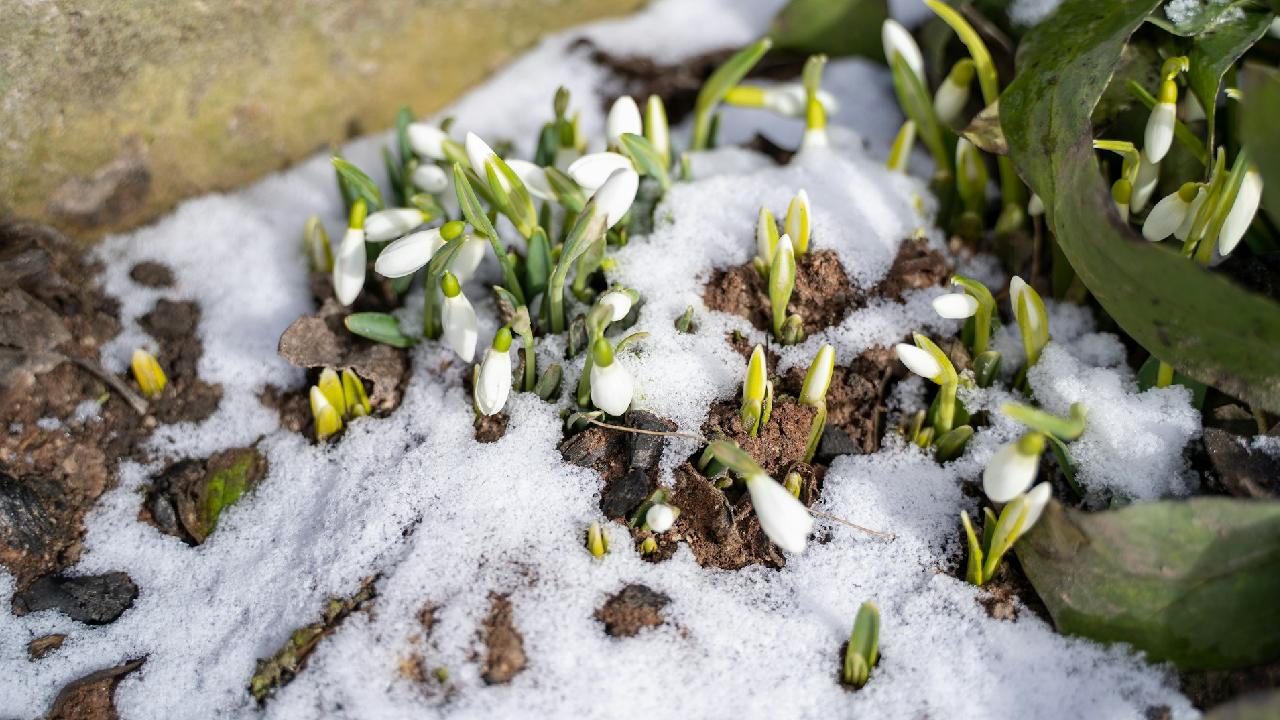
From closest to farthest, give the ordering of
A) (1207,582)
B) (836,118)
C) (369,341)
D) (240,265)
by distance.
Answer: (1207,582) < (369,341) < (240,265) < (836,118)

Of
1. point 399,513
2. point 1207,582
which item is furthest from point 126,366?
→ point 1207,582

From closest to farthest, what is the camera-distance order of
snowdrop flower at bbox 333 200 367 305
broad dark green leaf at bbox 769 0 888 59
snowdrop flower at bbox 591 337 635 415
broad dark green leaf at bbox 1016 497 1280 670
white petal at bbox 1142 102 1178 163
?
1. broad dark green leaf at bbox 1016 497 1280 670
2. snowdrop flower at bbox 591 337 635 415
3. white petal at bbox 1142 102 1178 163
4. snowdrop flower at bbox 333 200 367 305
5. broad dark green leaf at bbox 769 0 888 59

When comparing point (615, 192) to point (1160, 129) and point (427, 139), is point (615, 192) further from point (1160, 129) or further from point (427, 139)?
point (1160, 129)

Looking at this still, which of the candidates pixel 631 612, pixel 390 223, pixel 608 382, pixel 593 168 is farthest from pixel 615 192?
pixel 631 612

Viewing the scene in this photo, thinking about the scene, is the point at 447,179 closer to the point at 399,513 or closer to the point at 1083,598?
the point at 399,513

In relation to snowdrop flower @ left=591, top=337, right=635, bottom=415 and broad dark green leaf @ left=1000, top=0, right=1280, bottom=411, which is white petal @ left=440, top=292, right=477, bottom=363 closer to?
Result: snowdrop flower @ left=591, top=337, right=635, bottom=415

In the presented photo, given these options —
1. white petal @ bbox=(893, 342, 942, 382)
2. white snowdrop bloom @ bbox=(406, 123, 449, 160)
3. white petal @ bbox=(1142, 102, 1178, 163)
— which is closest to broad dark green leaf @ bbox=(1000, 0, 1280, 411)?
white petal @ bbox=(1142, 102, 1178, 163)
